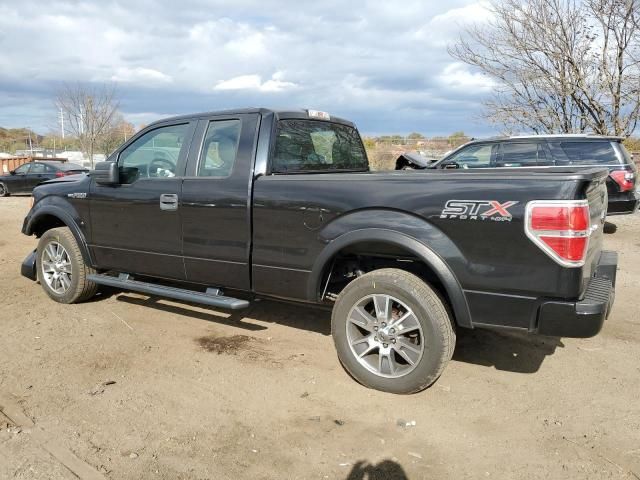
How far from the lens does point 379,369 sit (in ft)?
11.7

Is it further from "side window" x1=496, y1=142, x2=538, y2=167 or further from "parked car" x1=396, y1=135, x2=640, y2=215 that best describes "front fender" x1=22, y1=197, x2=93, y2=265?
"side window" x1=496, y1=142, x2=538, y2=167

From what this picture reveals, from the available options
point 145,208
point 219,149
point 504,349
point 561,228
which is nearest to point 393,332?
point 561,228

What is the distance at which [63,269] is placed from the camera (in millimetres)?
5441

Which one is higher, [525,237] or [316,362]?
[525,237]

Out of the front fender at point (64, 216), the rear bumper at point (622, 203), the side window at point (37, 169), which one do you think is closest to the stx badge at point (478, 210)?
the front fender at point (64, 216)

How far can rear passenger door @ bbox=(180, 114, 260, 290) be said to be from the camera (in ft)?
13.3

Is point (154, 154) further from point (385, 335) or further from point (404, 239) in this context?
point (385, 335)

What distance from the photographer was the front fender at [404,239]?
10.6 feet

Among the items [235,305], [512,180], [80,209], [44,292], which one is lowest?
[44,292]

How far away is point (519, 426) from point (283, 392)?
1.54 meters

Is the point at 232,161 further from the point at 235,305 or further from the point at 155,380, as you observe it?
the point at 155,380

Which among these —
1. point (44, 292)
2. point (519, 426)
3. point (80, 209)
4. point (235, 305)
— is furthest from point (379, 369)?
point (44, 292)

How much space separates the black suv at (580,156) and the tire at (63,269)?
615 centimetres

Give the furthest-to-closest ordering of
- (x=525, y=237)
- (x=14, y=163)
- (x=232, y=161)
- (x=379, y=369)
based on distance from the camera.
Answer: (x=14, y=163) → (x=232, y=161) → (x=379, y=369) → (x=525, y=237)
